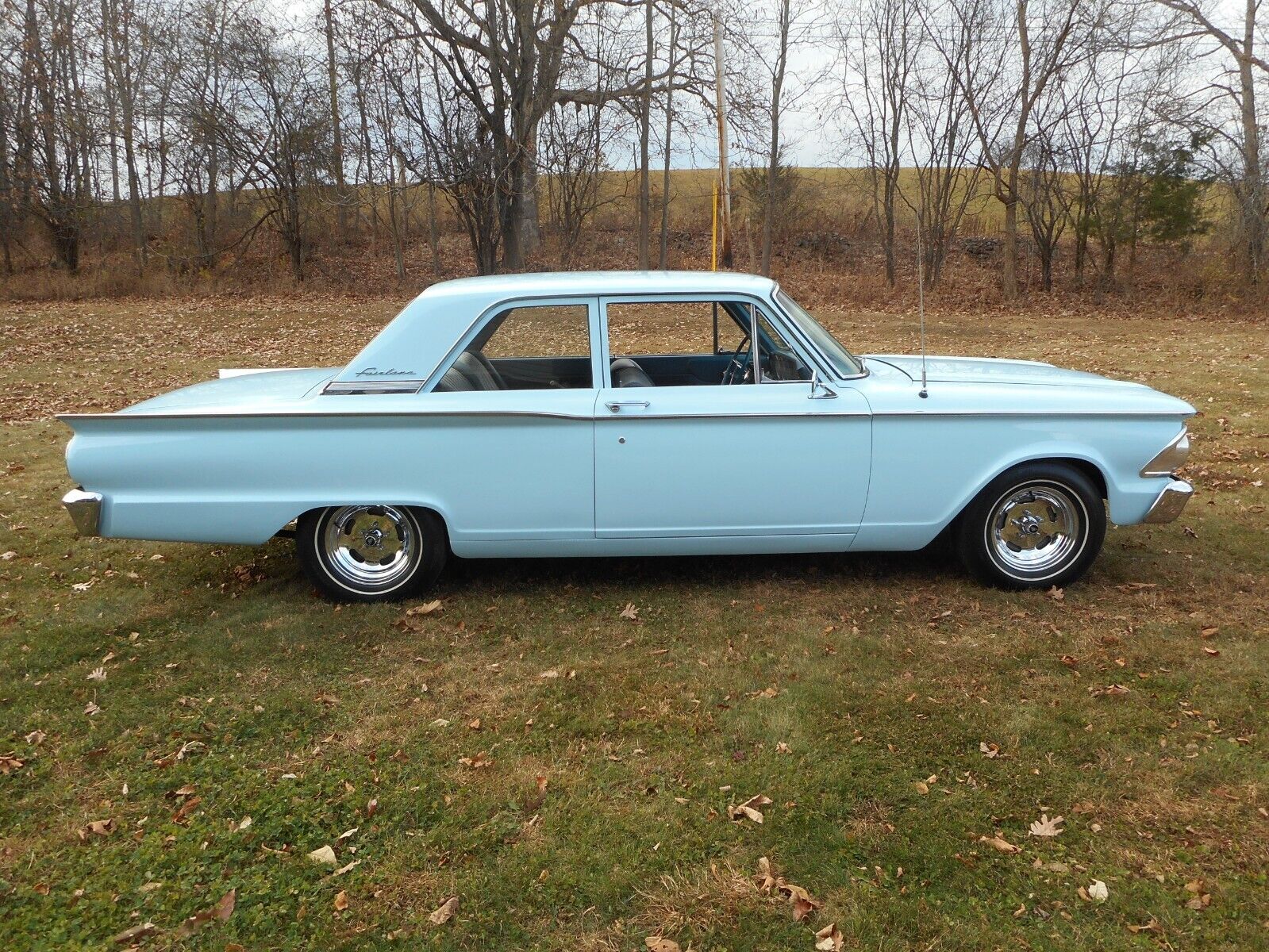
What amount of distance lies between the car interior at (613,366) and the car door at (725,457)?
0.15 meters

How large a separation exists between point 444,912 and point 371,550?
2561mm

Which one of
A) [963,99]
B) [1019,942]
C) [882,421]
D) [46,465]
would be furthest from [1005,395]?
[963,99]

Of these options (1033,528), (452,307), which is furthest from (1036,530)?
(452,307)

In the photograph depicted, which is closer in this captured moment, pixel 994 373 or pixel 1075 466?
pixel 1075 466

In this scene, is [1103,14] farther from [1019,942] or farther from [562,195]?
[1019,942]

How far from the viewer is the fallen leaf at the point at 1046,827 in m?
3.15

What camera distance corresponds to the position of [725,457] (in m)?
4.81

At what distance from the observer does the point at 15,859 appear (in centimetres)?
312

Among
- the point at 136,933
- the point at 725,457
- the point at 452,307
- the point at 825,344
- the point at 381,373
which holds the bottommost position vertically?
the point at 136,933

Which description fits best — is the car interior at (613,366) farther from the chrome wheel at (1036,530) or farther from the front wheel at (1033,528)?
the chrome wheel at (1036,530)

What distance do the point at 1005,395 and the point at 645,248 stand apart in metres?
19.0

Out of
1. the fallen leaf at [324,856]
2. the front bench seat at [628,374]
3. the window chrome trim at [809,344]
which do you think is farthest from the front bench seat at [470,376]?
the fallen leaf at [324,856]

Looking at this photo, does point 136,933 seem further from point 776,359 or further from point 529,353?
point 776,359

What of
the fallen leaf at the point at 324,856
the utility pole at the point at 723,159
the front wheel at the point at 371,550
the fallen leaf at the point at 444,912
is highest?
the utility pole at the point at 723,159
